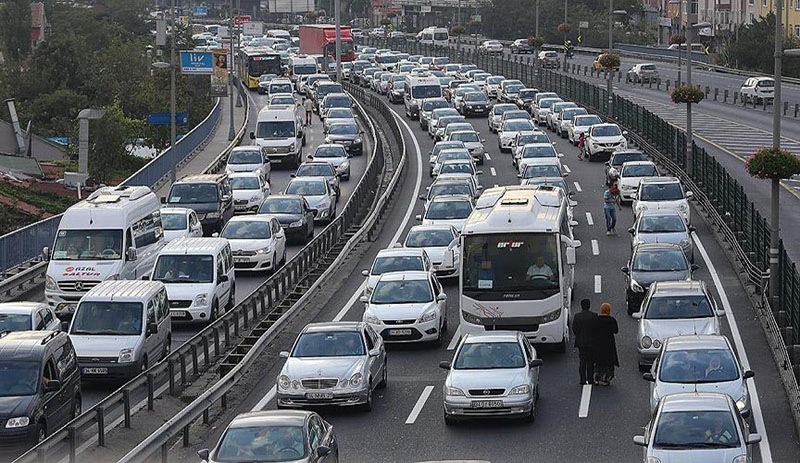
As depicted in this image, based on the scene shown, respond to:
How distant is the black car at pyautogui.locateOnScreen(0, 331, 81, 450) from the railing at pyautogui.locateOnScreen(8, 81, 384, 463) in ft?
1.91

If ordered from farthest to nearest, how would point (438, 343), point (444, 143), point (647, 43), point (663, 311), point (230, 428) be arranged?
point (647, 43) → point (444, 143) → point (438, 343) → point (663, 311) → point (230, 428)

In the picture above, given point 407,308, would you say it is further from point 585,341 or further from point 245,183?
point 245,183

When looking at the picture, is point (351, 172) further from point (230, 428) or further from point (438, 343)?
point (230, 428)

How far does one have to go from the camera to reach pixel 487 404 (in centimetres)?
2416

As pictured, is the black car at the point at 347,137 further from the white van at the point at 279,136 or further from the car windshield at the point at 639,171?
the car windshield at the point at 639,171

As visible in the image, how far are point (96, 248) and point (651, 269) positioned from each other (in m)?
12.7

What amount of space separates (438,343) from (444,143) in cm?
3171

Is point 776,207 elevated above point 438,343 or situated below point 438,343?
above

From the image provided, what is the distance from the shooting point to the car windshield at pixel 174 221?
4269cm

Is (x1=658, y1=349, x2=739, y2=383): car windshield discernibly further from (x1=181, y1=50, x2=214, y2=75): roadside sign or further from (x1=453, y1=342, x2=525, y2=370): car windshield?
(x1=181, y1=50, x2=214, y2=75): roadside sign

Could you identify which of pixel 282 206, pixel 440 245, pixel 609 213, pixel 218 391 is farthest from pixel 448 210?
pixel 218 391

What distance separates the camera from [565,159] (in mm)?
65125

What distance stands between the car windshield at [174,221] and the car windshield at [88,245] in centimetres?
673

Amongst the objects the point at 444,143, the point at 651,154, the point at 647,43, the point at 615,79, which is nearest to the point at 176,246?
the point at 444,143
